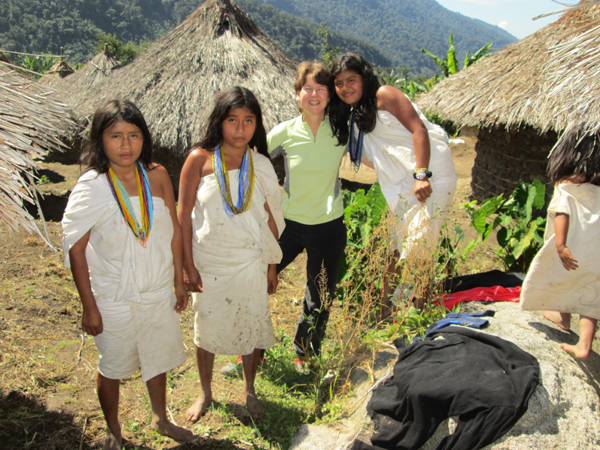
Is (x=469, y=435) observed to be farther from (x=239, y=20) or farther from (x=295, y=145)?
(x=239, y=20)

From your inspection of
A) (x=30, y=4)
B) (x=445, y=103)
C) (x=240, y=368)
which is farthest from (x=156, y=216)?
(x=30, y=4)

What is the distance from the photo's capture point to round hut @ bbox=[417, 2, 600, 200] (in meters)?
5.74

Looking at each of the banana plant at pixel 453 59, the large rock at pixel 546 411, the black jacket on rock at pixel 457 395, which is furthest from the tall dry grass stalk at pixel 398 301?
Result: the banana plant at pixel 453 59

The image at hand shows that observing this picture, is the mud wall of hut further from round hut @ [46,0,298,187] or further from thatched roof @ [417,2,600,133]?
round hut @ [46,0,298,187]

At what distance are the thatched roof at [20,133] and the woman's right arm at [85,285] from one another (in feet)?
0.62

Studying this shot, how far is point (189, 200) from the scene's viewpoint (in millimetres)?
2104

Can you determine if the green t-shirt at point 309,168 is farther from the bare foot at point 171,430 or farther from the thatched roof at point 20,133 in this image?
the bare foot at point 171,430

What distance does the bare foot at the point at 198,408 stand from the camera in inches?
92.3

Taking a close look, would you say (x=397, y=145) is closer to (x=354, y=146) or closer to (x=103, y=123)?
(x=354, y=146)

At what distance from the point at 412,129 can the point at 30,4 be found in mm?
66259

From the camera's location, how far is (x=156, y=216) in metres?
1.98

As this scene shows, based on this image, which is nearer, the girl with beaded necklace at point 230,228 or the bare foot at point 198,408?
the girl with beaded necklace at point 230,228

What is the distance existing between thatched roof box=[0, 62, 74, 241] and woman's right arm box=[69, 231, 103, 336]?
188mm

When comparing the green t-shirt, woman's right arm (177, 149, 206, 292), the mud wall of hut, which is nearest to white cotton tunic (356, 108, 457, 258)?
the green t-shirt
